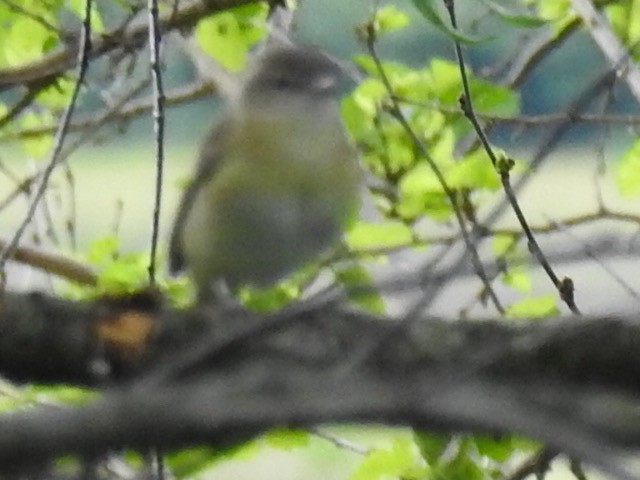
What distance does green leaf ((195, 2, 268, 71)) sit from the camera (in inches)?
34.5

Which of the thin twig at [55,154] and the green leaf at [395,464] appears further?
the green leaf at [395,464]

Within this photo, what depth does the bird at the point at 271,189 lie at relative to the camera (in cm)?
94

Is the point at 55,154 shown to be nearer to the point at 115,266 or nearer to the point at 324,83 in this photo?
the point at 115,266

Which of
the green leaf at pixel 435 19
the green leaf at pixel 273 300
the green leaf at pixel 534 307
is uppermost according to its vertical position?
the green leaf at pixel 435 19

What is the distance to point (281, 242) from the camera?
3.11 ft

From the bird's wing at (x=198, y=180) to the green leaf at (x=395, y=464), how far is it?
0.35 meters

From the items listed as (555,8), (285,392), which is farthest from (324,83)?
(285,392)

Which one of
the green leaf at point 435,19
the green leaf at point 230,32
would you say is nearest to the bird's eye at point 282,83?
A: the green leaf at point 230,32

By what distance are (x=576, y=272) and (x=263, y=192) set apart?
0.97 meters

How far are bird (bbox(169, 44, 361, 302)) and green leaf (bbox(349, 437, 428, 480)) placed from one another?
267 mm

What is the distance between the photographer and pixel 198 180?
98cm

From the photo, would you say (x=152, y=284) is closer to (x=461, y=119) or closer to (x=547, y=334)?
(x=547, y=334)

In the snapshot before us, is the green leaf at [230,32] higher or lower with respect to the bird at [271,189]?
A: higher

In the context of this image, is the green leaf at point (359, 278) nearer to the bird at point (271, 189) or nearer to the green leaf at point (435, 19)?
the bird at point (271, 189)
